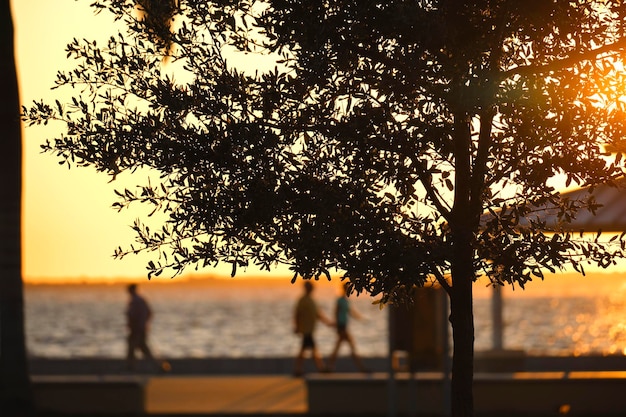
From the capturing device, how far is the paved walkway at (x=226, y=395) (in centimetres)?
1703

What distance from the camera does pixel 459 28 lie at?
Answer: 844 cm

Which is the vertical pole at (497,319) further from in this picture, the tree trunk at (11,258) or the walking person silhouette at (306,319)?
the tree trunk at (11,258)

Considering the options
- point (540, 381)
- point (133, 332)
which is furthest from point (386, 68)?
point (133, 332)

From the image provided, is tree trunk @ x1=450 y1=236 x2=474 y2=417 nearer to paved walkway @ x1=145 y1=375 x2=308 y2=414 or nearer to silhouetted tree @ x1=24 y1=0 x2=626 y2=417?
silhouetted tree @ x1=24 y1=0 x2=626 y2=417

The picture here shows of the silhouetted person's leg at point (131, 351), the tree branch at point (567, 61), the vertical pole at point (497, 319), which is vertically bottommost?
the silhouetted person's leg at point (131, 351)

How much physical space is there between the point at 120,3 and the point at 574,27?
3.03 m

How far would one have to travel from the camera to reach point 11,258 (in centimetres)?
1534

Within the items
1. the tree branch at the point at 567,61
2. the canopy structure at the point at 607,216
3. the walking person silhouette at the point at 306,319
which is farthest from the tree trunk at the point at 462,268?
the walking person silhouette at the point at 306,319

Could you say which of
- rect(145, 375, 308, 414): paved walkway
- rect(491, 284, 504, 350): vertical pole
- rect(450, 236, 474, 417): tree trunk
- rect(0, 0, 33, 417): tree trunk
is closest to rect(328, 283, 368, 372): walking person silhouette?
rect(145, 375, 308, 414): paved walkway

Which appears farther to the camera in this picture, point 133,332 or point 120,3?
point 133,332

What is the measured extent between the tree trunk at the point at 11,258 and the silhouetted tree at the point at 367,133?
682cm

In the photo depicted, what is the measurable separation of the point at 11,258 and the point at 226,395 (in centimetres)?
473

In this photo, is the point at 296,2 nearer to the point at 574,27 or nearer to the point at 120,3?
the point at 120,3

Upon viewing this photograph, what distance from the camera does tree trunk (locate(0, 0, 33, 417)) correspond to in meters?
15.3
